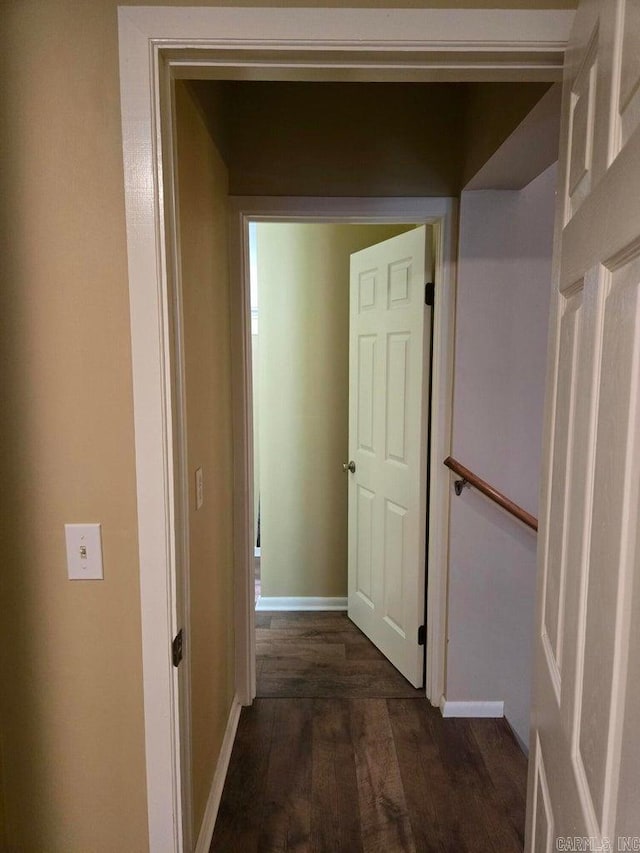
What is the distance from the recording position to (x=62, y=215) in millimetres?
966

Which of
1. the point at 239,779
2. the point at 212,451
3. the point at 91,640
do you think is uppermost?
the point at 212,451

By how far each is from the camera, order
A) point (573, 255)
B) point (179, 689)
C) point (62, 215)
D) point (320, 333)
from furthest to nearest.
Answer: point (320, 333) < point (179, 689) < point (62, 215) < point (573, 255)

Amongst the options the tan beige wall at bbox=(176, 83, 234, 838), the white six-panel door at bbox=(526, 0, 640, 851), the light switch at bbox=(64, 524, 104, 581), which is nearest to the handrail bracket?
the tan beige wall at bbox=(176, 83, 234, 838)

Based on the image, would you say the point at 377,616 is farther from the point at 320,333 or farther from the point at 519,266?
the point at 519,266

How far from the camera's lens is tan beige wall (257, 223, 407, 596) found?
9.60ft

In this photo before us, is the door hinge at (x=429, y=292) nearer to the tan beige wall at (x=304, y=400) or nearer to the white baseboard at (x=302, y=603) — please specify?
the tan beige wall at (x=304, y=400)

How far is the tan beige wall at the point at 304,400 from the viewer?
9.60 feet

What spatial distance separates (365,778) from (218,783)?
0.53m

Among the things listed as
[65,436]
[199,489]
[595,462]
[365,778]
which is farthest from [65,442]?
[365,778]

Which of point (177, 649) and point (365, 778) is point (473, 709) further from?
point (177, 649)

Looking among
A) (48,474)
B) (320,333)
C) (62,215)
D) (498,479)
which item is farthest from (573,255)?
(320,333)

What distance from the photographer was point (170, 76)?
38.7 inches

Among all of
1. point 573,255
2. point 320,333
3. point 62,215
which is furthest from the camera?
point 320,333

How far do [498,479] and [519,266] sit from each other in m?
0.84
